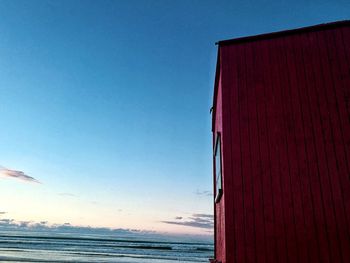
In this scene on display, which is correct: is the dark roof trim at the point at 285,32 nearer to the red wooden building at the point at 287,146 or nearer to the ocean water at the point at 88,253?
the red wooden building at the point at 287,146

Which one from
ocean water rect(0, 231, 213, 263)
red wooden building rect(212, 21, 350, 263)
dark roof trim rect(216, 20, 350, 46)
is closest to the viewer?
red wooden building rect(212, 21, 350, 263)

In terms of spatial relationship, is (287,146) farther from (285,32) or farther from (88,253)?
(88,253)

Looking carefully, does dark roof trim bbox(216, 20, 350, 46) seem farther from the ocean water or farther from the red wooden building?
the ocean water

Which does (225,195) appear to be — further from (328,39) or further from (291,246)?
(328,39)

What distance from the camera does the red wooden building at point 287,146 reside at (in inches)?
194

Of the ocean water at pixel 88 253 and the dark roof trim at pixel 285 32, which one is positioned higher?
the dark roof trim at pixel 285 32

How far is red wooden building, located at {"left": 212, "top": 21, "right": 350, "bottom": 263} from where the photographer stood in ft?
16.1

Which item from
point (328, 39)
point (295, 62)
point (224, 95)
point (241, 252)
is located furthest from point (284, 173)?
point (328, 39)

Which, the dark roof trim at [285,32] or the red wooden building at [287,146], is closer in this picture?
the red wooden building at [287,146]

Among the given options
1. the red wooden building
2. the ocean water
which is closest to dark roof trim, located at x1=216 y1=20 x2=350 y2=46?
the red wooden building

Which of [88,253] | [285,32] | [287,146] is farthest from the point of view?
[88,253]

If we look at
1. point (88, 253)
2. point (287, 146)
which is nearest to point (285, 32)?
point (287, 146)

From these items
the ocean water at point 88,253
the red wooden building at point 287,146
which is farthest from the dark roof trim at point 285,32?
the ocean water at point 88,253

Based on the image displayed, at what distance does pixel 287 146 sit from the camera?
17.8 ft
